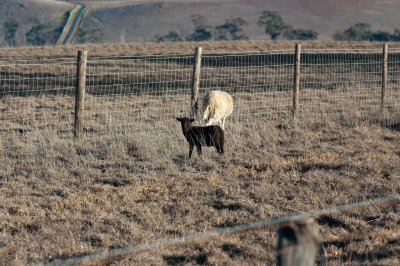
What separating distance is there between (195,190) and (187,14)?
5231 inches

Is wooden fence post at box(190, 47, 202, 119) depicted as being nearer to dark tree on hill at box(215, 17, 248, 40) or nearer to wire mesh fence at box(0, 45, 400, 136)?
wire mesh fence at box(0, 45, 400, 136)

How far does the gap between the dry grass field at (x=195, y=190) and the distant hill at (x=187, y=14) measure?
102 meters

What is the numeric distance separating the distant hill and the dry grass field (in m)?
102

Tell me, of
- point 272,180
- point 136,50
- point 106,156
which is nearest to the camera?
point 272,180

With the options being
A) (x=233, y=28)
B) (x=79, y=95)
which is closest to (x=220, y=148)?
(x=79, y=95)

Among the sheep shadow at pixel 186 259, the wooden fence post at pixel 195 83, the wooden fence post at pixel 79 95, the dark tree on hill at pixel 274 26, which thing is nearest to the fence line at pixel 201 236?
the sheep shadow at pixel 186 259

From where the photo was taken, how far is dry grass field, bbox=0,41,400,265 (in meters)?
6.74

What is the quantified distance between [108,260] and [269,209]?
7.96 feet

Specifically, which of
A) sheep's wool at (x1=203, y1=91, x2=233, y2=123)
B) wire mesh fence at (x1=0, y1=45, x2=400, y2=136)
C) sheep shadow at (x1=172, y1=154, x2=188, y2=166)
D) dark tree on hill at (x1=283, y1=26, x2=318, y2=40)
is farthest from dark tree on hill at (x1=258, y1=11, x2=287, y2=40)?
sheep shadow at (x1=172, y1=154, x2=188, y2=166)

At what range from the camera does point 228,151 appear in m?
11.3

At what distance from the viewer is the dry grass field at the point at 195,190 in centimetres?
674

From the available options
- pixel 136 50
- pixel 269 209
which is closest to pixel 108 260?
pixel 269 209

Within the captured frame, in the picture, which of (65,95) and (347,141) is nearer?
(347,141)

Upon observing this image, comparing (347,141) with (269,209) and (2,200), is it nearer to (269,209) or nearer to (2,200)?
(269,209)
